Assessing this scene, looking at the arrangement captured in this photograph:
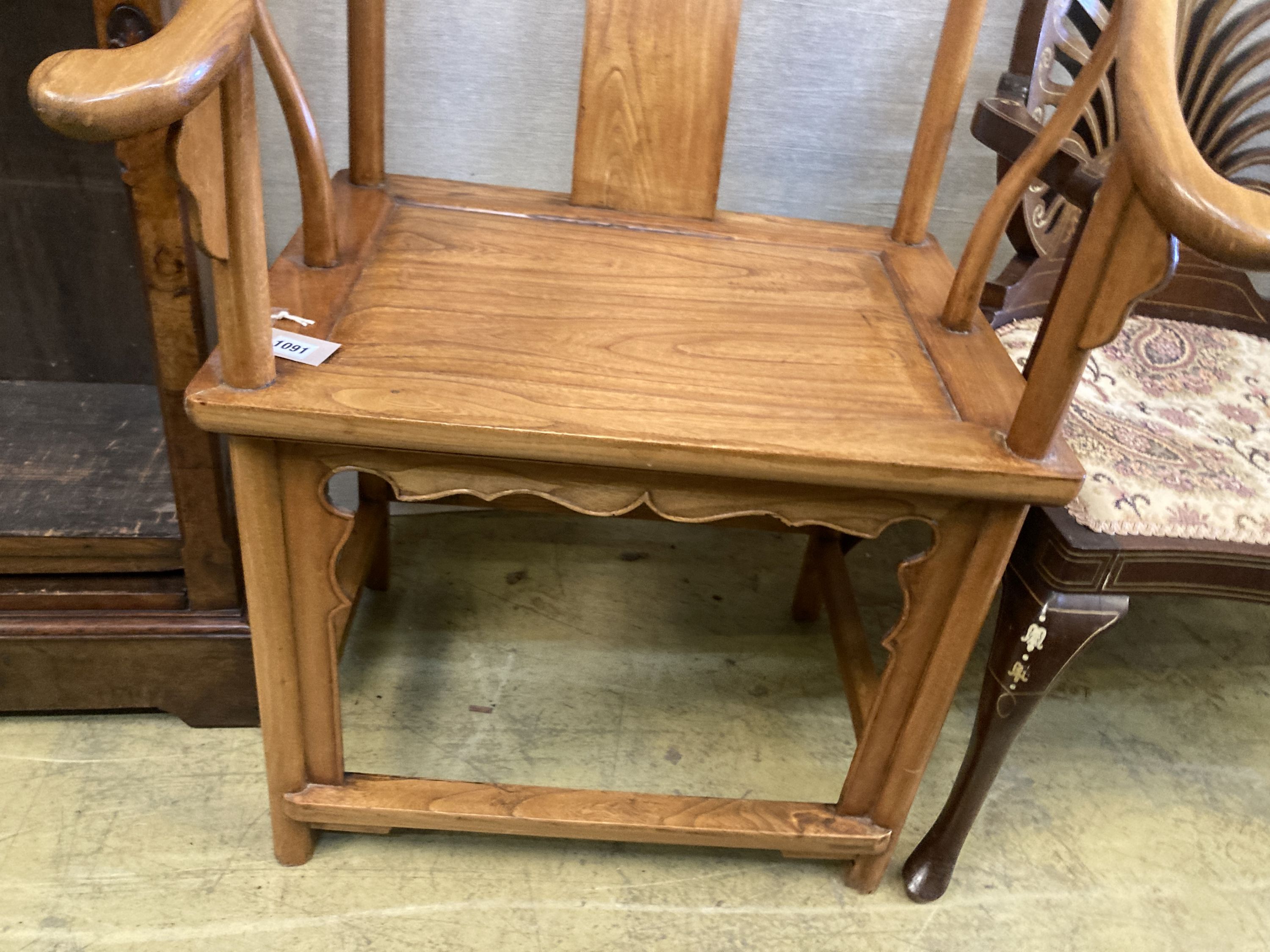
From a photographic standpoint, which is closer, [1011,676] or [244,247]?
[244,247]

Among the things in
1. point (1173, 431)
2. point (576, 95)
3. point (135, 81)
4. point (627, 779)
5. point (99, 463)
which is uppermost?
point (135, 81)

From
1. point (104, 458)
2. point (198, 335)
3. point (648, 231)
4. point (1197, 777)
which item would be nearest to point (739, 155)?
point (648, 231)

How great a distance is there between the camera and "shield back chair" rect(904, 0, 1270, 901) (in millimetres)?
888

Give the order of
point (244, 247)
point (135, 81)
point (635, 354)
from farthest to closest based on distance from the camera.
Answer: point (635, 354), point (244, 247), point (135, 81)

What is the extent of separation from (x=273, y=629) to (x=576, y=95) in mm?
785

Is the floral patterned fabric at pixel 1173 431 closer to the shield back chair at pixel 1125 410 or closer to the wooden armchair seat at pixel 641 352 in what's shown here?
the shield back chair at pixel 1125 410

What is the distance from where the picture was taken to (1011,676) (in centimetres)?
93

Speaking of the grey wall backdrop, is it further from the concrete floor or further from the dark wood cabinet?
the concrete floor

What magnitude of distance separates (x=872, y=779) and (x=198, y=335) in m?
0.81

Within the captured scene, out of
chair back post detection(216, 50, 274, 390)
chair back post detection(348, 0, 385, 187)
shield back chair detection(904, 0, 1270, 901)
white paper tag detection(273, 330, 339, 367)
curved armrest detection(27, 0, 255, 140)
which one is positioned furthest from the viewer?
chair back post detection(348, 0, 385, 187)

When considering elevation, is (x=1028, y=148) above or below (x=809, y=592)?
above

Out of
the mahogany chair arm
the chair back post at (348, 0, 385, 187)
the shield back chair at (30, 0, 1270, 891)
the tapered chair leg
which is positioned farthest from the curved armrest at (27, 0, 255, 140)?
the tapered chair leg

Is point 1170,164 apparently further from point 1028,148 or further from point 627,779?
point 627,779

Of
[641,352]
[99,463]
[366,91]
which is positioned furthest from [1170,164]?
[99,463]
